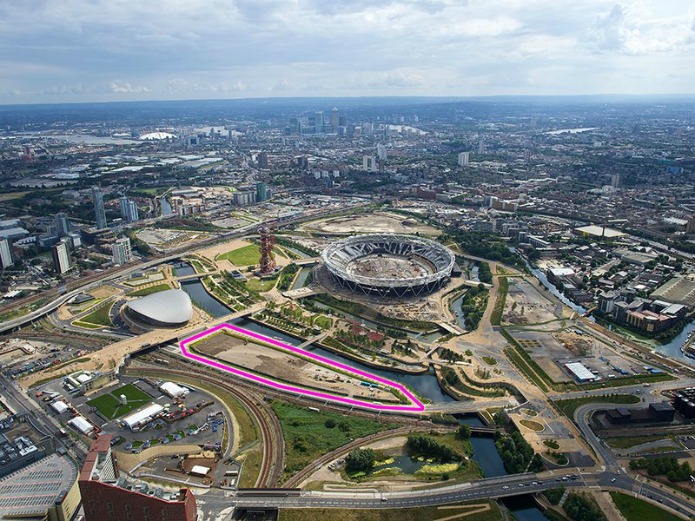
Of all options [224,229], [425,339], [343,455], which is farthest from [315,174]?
[343,455]

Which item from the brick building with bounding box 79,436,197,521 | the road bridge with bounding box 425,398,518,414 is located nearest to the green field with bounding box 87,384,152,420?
the brick building with bounding box 79,436,197,521

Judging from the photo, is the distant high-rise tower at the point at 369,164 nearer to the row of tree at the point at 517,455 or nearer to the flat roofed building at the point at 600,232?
the flat roofed building at the point at 600,232

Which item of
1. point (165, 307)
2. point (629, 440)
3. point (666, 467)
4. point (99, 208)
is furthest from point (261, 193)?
point (666, 467)

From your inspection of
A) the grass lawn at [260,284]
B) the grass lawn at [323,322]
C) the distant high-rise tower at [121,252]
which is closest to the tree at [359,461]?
the grass lawn at [323,322]

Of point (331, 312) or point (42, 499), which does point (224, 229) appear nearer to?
point (331, 312)

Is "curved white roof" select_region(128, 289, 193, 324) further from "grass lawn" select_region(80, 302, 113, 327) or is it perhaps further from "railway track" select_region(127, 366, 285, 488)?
"railway track" select_region(127, 366, 285, 488)

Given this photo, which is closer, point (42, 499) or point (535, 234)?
point (42, 499)
